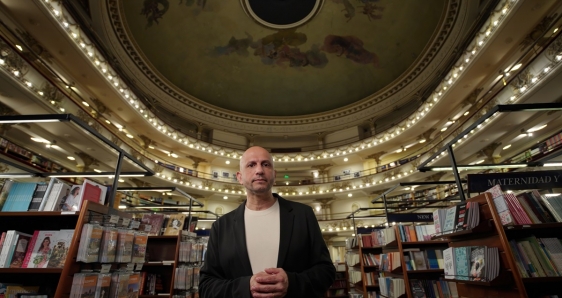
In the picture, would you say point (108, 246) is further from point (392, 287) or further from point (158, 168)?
point (158, 168)

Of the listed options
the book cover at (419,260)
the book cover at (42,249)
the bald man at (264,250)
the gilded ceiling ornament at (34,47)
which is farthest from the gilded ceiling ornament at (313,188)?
the bald man at (264,250)

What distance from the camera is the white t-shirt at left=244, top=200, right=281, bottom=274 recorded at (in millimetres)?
1700

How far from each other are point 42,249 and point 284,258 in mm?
2609

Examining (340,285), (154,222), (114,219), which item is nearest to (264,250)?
(114,219)

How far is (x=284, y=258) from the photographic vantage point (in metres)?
1.67

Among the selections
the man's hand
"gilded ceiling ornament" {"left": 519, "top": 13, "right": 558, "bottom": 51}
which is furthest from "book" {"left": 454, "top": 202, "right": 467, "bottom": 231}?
"gilded ceiling ornament" {"left": 519, "top": 13, "right": 558, "bottom": 51}

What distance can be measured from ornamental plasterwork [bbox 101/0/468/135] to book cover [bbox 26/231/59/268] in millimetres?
16708

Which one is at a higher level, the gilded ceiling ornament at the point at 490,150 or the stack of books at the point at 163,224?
the gilded ceiling ornament at the point at 490,150

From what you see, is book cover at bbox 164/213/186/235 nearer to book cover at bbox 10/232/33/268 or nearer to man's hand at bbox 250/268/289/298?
book cover at bbox 10/232/33/268

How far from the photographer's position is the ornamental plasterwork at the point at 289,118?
16.9 metres

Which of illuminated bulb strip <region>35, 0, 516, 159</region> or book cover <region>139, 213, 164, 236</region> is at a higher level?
illuminated bulb strip <region>35, 0, 516, 159</region>

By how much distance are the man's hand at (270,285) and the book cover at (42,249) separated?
2.48 metres

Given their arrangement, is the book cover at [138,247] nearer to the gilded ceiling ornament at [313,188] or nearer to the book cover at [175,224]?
the book cover at [175,224]

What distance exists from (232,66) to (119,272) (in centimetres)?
2104
